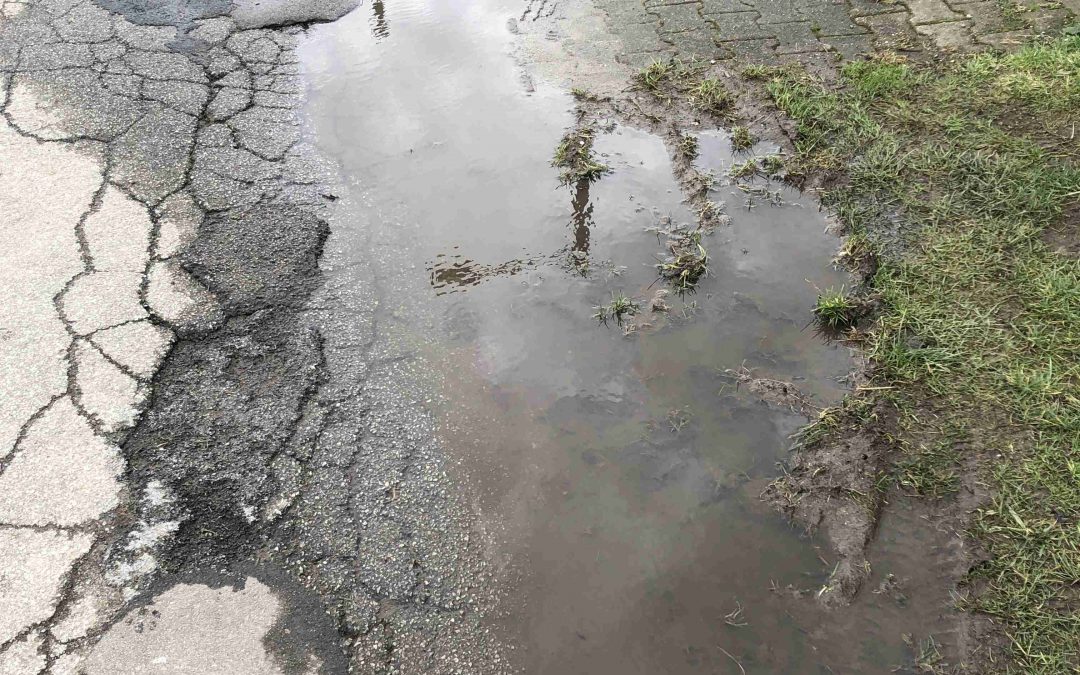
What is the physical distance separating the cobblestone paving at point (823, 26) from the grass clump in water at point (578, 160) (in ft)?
3.23

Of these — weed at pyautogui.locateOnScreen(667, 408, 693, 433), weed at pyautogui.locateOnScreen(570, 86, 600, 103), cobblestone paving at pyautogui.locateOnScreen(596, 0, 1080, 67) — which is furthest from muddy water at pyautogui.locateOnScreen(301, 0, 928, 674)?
cobblestone paving at pyautogui.locateOnScreen(596, 0, 1080, 67)

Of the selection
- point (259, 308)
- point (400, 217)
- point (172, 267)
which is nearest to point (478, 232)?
point (400, 217)

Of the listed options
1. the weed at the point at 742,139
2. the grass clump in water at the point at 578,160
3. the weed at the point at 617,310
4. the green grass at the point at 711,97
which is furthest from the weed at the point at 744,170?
the weed at the point at 617,310

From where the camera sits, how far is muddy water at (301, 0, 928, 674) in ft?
7.52

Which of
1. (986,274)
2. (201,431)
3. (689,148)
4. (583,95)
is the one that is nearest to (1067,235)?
(986,274)

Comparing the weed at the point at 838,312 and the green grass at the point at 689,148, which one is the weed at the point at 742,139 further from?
the weed at the point at 838,312

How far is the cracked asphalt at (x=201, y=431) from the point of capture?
222 centimetres

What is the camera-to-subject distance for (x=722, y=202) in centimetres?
379

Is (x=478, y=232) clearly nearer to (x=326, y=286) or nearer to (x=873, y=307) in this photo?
(x=326, y=286)

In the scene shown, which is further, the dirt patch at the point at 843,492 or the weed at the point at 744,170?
the weed at the point at 744,170

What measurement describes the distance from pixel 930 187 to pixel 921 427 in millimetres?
1569

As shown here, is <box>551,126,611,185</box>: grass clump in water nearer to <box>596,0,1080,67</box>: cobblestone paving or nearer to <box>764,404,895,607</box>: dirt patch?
<box>596,0,1080,67</box>: cobblestone paving

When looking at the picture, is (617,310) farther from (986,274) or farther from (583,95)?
(583,95)

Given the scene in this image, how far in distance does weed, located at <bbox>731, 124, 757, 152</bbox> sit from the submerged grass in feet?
0.91
